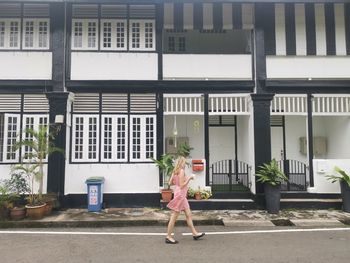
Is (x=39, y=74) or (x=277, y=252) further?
(x=39, y=74)

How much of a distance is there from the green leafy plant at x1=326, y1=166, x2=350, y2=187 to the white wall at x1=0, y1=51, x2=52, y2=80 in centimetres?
952

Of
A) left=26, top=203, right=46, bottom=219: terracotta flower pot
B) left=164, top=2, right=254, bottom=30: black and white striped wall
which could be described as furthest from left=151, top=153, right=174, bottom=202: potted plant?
left=164, top=2, right=254, bottom=30: black and white striped wall

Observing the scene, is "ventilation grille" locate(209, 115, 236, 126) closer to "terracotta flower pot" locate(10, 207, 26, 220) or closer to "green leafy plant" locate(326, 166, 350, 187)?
"green leafy plant" locate(326, 166, 350, 187)

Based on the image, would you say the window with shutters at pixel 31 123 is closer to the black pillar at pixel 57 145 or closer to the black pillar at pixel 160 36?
the black pillar at pixel 57 145

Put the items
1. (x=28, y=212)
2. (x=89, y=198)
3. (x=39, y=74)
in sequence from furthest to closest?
1. (x=39, y=74)
2. (x=89, y=198)
3. (x=28, y=212)

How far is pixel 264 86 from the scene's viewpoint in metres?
10.6

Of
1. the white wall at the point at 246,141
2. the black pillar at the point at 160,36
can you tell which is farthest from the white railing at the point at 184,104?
the white wall at the point at 246,141

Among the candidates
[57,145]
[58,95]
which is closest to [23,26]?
[58,95]

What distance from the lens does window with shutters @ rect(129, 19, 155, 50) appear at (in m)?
10.7

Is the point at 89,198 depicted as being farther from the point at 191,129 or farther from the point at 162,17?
the point at 162,17

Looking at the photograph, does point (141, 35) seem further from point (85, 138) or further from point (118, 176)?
point (118, 176)

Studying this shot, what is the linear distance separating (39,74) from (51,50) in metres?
0.87

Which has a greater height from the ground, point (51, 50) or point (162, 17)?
point (162, 17)

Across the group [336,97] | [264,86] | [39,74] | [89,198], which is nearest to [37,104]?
[39,74]
